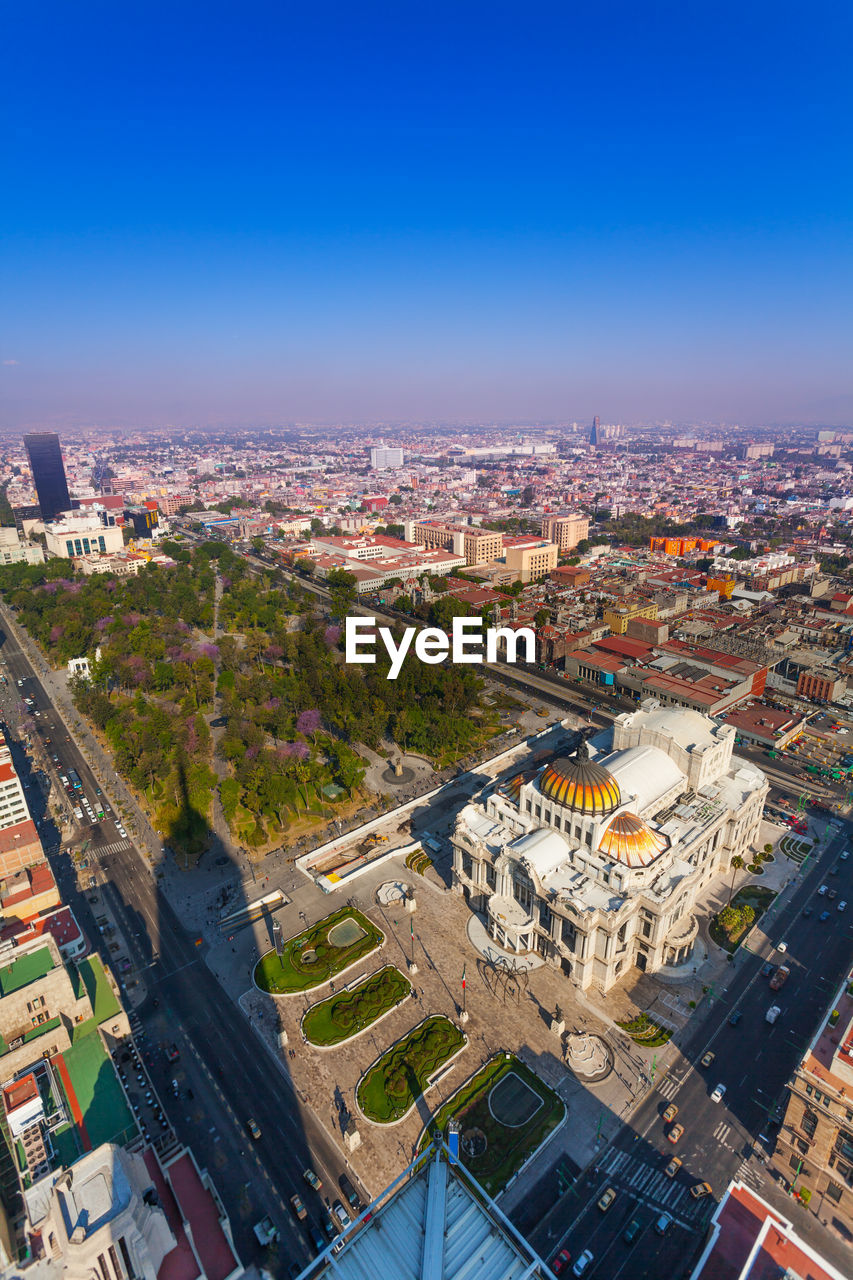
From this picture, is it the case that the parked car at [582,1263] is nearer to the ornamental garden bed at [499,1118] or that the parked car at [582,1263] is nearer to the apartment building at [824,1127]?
the ornamental garden bed at [499,1118]

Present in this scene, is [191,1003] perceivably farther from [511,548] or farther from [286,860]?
[511,548]

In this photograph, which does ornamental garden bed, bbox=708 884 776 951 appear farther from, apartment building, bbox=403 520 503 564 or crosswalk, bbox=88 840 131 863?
apartment building, bbox=403 520 503 564

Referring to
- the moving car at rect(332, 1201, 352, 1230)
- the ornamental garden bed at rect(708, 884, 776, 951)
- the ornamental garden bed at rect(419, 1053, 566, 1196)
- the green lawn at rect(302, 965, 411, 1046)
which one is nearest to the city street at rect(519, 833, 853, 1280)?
the ornamental garden bed at rect(708, 884, 776, 951)

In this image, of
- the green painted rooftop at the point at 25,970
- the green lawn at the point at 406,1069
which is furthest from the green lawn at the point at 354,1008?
the green painted rooftop at the point at 25,970

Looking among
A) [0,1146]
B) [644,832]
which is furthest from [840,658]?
[0,1146]

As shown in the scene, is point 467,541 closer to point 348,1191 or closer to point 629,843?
point 629,843

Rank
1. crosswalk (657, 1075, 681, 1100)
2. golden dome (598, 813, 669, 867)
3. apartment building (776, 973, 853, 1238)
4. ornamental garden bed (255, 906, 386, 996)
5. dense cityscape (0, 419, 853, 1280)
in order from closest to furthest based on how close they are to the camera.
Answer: dense cityscape (0, 419, 853, 1280), apartment building (776, 973, 853, 1238), crosswalk (657, 1075, 681, 1100), ornamental garden bed (255, 906, 386, 996), golden dome (598, 813, 669, 867)
